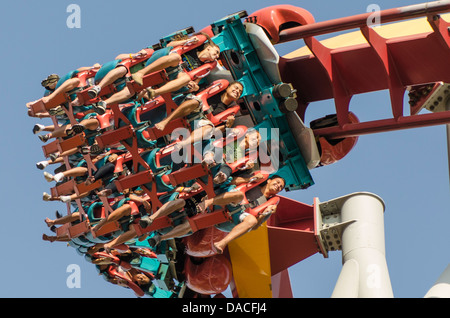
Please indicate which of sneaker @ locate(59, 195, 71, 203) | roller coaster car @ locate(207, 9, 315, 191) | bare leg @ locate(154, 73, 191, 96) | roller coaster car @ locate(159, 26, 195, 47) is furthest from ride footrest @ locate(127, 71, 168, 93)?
sneaker @ locate(59, 195, 71, 203)

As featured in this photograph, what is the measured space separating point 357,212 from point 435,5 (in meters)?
3.83

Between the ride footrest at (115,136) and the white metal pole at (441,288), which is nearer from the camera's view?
the white metal pole at (441,288)

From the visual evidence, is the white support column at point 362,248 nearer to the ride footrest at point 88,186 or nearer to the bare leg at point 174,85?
the bare leg at point 174,85

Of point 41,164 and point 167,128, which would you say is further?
point 41,164

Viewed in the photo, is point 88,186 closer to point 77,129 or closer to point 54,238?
point 77,129

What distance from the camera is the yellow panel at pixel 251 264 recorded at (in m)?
16.7

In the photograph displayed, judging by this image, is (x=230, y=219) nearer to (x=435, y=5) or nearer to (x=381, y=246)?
(x=381, y=246)

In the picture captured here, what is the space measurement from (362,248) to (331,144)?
1.57 meters

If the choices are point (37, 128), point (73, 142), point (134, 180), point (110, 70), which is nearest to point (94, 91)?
point (110, 70)

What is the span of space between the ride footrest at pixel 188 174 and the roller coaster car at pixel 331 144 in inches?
81.2

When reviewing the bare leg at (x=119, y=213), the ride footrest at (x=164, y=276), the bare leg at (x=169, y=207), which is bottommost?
the ride footrest at (x=164, y=276)

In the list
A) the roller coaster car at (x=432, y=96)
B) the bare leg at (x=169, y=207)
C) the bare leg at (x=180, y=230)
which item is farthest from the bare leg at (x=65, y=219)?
the roller coaster car at (x=432, y=96)

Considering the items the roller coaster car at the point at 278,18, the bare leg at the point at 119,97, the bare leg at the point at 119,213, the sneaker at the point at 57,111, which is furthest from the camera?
the sneaker at the point at 57,111

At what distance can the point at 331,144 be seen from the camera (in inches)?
617
